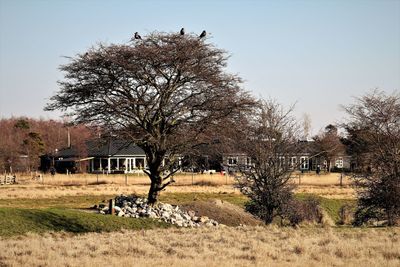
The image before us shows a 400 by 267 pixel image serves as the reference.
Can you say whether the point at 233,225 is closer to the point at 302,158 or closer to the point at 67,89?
the point at 302,158

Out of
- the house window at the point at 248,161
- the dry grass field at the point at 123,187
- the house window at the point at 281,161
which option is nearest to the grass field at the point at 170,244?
the house window at the point at 248,161

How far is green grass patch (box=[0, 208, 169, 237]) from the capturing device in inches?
946

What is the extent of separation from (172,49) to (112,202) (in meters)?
8.43

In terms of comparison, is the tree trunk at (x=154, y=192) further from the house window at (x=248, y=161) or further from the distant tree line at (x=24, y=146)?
the distant tree line at (x=24, y=146)

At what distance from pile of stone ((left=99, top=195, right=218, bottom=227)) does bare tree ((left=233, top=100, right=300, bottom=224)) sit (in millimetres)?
3029

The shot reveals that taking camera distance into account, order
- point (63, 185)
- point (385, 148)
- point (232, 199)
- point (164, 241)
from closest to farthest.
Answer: point (164, 241)
point (385, 148)
point (232, 199)
point (63, 185)

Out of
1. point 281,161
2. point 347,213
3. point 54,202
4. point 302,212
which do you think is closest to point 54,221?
point 281,161

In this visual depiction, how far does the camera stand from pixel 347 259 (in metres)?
15.8

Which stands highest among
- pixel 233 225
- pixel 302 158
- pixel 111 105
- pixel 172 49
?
pixel 172 49

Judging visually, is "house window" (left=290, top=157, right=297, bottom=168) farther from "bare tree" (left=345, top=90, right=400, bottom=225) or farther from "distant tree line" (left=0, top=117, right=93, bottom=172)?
"distant tree line" (left=0, top=117, right=93, bottom=172)

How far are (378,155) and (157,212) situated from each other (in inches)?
461

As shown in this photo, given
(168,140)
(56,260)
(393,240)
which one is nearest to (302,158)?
(168,140)

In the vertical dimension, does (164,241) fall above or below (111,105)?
below

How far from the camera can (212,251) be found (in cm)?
1762
